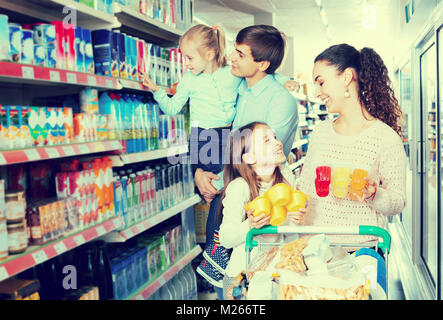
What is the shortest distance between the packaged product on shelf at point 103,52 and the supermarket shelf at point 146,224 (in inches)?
34.6

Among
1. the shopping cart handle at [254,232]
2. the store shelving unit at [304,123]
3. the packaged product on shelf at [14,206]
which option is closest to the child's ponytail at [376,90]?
the shopping cart handle at [254,232]

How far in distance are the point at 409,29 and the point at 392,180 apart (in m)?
3.38

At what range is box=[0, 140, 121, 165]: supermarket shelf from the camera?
5.92 feet

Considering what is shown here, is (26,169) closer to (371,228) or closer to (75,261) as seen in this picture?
(75,261)

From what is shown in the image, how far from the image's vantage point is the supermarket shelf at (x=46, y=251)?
1.80m

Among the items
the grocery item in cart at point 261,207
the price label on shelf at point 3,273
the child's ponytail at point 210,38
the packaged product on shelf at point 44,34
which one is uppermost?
the child's ponytail at point 210,38

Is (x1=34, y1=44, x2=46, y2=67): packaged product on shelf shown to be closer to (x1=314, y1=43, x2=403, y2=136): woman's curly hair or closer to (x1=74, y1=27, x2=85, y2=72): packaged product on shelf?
(x1=74, y1=27, x2=85, y2=72): packaged product on shelf

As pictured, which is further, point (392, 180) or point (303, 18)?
point (303, 18)

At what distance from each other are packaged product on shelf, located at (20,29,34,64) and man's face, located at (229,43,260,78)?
1.09 metres

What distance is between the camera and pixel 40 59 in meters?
2.07

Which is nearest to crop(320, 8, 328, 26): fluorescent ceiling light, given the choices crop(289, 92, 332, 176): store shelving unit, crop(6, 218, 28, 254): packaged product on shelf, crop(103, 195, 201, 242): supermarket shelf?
crop(289, 92, 332, 176): store shelving unit

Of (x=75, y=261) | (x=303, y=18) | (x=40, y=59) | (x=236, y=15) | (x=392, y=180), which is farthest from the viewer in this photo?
(x=303, y=18)

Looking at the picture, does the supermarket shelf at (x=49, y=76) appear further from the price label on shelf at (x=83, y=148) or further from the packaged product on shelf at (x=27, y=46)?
the price label on shelf at (x=83, y=148)
